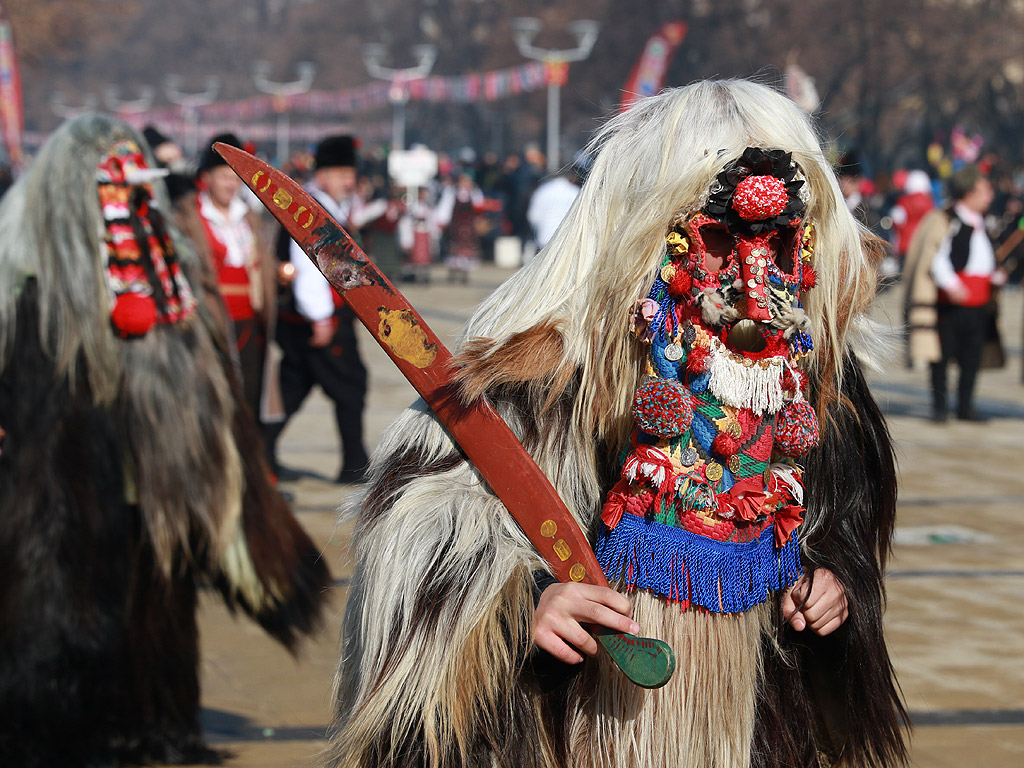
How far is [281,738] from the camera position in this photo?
4.08m

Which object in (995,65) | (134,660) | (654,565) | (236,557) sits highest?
(995,65)

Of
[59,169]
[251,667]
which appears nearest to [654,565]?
[59,169]

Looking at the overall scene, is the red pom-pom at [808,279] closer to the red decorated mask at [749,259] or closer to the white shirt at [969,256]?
the red decorated mask at [749,259]

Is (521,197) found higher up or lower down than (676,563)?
lower down

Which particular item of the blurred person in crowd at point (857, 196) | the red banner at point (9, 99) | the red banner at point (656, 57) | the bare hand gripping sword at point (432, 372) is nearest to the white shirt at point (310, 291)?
the blurred person in crowd at point (857, 196)

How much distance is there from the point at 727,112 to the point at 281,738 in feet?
8.65

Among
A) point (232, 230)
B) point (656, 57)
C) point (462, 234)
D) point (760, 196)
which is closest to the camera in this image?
point (760, 196)

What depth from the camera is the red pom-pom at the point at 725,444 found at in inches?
83.7

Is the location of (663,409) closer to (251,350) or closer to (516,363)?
(516,363)

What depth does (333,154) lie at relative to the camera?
22.9ft

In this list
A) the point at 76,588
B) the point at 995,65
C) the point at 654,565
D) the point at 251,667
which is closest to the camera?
the point at 654,565

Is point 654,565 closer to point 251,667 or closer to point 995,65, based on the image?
point 251,667

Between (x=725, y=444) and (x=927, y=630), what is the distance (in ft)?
10.9

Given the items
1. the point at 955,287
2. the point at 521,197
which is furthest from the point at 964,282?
the point at 521,197
